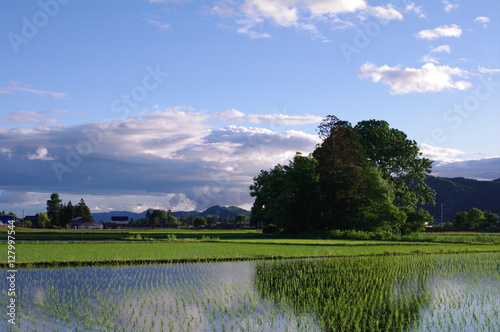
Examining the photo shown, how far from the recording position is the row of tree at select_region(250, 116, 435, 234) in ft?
208

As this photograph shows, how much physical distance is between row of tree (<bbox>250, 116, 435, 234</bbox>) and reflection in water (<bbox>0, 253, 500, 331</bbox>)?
3656 centimetres

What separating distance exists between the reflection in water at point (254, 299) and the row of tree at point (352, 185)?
36.6 metres

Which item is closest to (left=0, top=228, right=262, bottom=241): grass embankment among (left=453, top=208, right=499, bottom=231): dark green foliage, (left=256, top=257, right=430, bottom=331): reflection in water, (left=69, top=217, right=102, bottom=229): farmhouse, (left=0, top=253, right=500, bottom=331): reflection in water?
(left=0, top=253, right=500, bottom=331): reflection in water

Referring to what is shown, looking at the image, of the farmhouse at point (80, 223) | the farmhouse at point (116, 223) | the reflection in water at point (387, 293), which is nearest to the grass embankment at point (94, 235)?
the reflection in water at point (387, 293)

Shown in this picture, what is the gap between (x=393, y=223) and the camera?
63344mm

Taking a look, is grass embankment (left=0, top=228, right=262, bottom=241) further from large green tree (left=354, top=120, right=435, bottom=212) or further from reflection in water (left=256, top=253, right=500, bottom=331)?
reflection in water (left=256, top=253, right=500, bottom=331)

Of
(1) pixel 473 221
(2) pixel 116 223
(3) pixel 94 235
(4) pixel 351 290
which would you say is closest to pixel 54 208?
(2) pixel 116 223

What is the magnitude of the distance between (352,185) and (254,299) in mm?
47831

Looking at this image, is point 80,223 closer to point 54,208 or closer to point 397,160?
point 54,208

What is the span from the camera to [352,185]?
205 feet

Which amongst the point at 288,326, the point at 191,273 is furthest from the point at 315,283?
the point at 288,326

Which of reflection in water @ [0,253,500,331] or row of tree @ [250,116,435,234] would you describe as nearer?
reflection in water @ [0,253,500,331]

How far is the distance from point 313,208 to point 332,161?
720 centimetres

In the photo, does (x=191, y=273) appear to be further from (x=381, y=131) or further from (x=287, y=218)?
(x=381, y=131)
